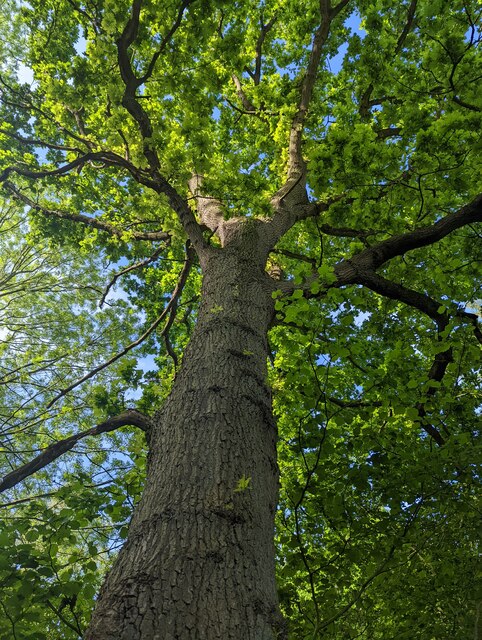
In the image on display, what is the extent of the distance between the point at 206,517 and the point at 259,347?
5.04 ft

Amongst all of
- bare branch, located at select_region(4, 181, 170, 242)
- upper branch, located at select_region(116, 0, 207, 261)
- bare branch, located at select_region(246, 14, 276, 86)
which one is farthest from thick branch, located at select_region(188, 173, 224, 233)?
bare branch, located at select_region(246, 14, 276, 86)

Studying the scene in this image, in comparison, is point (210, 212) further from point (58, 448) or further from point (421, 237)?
point (58, 448)

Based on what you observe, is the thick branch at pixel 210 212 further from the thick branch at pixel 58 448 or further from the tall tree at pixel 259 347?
the thick branch at pixel 58 448

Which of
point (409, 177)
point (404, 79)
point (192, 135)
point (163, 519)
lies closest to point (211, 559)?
point (163, 519)

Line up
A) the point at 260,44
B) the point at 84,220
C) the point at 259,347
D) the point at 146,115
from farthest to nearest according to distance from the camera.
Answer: the point at 260,44
the point at 84,220
the point at 146,115
the point at 259,347

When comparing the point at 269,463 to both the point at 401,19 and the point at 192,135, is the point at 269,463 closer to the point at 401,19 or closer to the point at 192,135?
the point at 192,135

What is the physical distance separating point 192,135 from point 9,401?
27.2 ft

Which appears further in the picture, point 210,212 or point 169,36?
point 210,212

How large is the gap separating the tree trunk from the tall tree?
0.01 meters

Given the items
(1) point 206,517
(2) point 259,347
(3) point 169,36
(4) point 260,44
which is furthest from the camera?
(4) point 260,44

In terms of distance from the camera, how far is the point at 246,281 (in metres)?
3.77

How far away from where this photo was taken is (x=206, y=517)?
1.62 meters

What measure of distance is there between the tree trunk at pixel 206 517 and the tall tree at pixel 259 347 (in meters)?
0.01

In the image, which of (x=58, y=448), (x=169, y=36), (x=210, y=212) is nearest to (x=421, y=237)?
(x=210, y=212)
